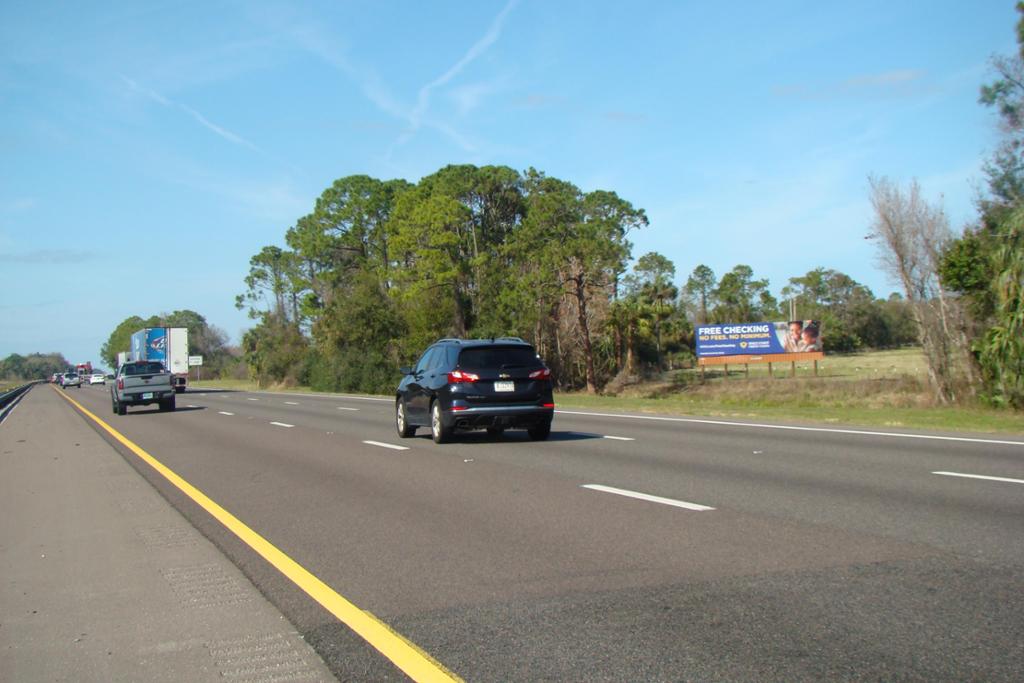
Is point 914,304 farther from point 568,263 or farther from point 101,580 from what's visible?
point 101,580

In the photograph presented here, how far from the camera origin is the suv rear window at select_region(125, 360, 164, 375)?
3291 centimetres

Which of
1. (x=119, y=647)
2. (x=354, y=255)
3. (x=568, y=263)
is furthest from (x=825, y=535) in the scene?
(x=354, y=255)

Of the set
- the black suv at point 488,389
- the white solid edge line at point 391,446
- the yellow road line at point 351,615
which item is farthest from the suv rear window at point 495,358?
the yellow road line at point 351,615

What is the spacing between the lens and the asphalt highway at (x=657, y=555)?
4773mm

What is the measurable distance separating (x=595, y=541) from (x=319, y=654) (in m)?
3.12

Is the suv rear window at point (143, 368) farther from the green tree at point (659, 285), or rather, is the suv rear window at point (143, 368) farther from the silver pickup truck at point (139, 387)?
the green tree at point (659, 285)

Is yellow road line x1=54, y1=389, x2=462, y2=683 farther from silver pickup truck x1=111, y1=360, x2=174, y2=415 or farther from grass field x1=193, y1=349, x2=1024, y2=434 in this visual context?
silver pickup truck x1=111, y1=360, x2=174, y2=415

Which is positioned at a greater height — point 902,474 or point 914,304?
point 914,304

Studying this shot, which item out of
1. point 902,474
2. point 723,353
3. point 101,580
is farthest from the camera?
point 723,353

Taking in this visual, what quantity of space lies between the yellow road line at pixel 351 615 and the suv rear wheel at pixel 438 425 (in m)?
6.13

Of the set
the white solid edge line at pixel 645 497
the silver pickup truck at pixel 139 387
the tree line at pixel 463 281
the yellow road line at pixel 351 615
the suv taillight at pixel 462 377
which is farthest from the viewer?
the tree line at pixel 463 281

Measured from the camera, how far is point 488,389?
15.5 metres

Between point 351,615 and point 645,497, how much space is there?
471 centimetres

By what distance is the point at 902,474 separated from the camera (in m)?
10.9
